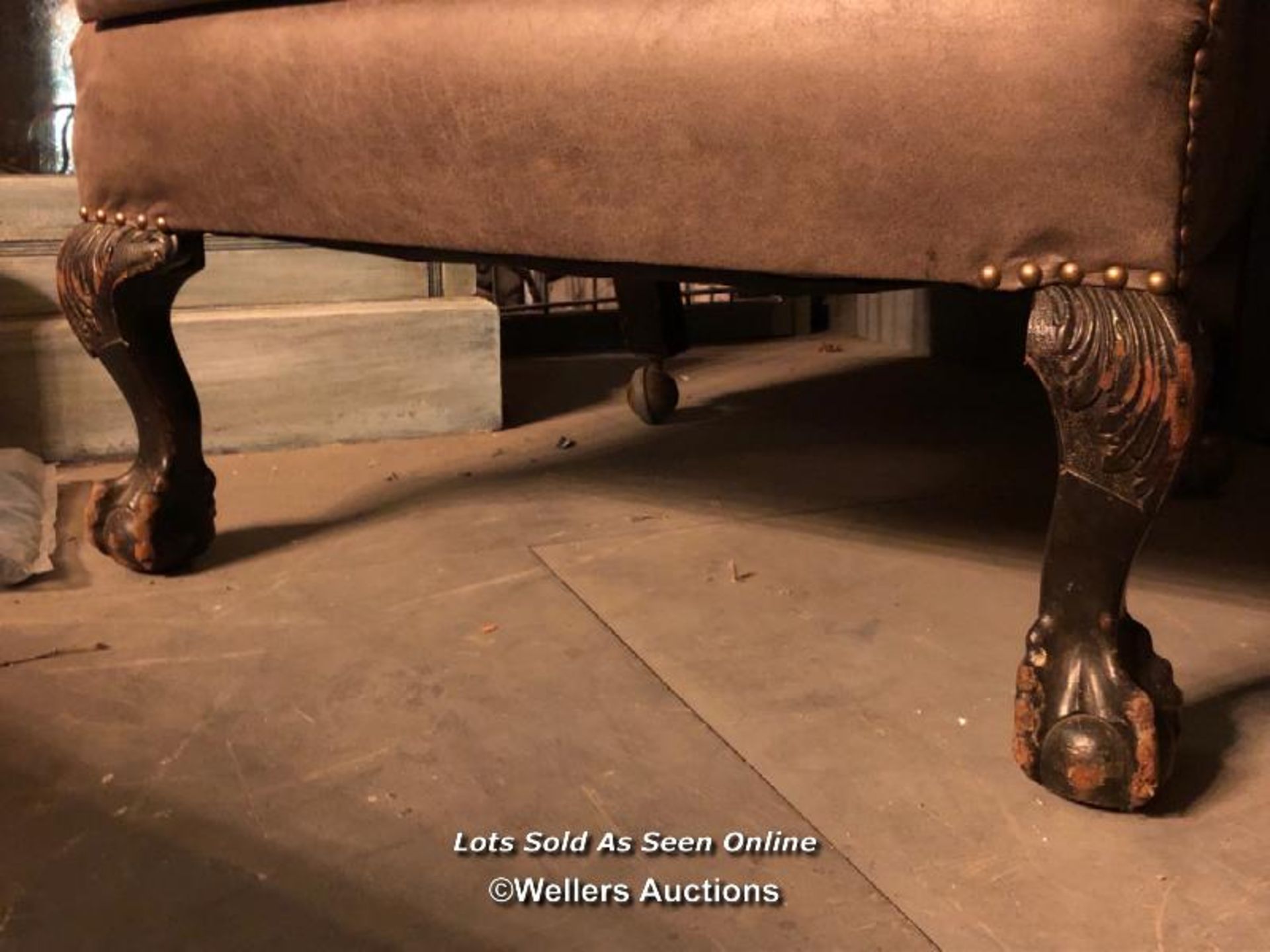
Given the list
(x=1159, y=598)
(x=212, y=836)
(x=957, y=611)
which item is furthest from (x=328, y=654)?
(x=1159, y=598)

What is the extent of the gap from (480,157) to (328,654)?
37 cm

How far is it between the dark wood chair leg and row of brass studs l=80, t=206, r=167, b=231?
0.75 meters

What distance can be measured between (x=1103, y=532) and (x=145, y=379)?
79 cm

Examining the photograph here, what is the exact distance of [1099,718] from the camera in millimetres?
736

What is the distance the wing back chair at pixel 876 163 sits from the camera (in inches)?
26.3

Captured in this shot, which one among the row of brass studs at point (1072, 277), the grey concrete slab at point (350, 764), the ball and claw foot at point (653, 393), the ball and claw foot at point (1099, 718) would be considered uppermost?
the row of brass studs at point (1072, 277)

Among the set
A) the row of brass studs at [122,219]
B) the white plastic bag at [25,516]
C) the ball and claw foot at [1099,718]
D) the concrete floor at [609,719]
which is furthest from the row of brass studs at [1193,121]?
the white plastic bag at [25,516]

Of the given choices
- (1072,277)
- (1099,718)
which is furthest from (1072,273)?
(1099,718)

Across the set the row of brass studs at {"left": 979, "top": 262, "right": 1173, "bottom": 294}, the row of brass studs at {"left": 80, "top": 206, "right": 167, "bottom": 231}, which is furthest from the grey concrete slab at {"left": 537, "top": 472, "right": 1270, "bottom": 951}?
the row of brass studs at {"left": 80, "top": 206, "right": 167, "bottom": 231}

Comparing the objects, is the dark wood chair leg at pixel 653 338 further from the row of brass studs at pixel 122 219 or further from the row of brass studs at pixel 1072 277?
the row of brass studs at pixel 1072 277

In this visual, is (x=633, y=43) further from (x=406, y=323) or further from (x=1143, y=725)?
(x=406, y=323)

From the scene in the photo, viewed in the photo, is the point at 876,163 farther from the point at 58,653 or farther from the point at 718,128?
the point at 58,653

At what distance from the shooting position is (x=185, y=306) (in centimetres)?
175

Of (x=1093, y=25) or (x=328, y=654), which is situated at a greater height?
(x=1093, y=25)
